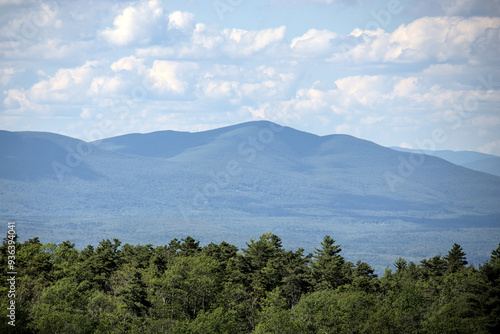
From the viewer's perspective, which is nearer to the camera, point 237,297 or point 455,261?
point 237,297

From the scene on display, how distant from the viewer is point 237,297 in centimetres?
6719

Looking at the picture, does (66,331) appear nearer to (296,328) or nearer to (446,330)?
(296,328)

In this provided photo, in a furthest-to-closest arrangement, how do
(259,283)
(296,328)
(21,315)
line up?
(259,283), (296,328), (21,315)

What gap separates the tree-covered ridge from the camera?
54812 mm

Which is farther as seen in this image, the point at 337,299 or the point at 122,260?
the point at 122,260

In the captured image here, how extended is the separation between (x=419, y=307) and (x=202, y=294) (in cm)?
2173

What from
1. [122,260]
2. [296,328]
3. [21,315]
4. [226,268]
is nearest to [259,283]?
[226,268]

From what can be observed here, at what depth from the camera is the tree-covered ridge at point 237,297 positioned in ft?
180

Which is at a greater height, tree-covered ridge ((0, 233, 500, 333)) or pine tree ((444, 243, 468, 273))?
pine tree ((444, 243, 468, 273))

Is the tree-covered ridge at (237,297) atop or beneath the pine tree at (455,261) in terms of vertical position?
beneath

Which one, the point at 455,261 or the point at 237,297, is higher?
the point at 455,261

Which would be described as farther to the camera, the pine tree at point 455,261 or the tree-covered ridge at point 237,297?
the pine tree at point 455,261

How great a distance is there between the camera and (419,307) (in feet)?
200

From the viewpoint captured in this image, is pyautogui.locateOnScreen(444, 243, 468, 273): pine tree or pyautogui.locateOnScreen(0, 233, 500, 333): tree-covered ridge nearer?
pyautogui.locateOnScreen(0, 233, 500, 333): tree-covered ridge
